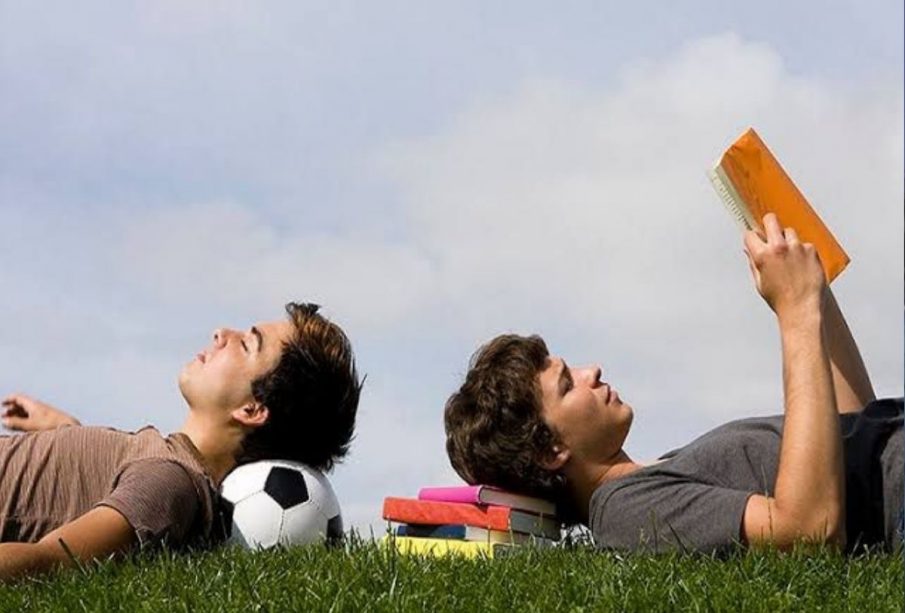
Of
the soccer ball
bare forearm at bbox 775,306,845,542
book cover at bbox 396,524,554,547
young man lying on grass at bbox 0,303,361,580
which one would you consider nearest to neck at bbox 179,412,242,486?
young man lying on grass at bbox 0,303,361,580

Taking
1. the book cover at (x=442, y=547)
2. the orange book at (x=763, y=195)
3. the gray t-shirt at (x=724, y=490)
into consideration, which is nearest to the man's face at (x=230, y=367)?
the book cover at (x=442, y=547)

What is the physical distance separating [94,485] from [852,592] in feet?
13.3

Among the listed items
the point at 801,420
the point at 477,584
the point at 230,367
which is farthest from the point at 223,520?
the point at 801,420

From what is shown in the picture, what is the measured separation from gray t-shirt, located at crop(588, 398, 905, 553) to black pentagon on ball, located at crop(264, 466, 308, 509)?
168 centimetres

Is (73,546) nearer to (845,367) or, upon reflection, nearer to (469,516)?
(469,516)

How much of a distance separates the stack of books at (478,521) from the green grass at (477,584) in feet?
1.80

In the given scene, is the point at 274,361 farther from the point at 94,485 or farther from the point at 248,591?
the point at 248,591

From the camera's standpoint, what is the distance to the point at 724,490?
685 centimetres

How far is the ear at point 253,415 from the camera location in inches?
330

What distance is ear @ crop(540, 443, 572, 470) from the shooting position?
7.54 meters

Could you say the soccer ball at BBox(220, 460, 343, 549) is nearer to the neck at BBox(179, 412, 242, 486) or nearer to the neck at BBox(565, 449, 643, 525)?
the neck at BBox(179, 412, 242, 486)

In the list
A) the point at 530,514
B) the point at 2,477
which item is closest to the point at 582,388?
the point at 530,514

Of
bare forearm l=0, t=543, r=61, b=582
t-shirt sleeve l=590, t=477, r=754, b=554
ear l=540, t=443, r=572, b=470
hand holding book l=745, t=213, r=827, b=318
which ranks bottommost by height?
bare forearm l=0, t=543, r=61, b=582

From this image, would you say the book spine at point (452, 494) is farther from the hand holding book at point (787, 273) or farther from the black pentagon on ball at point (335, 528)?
the hand holding book at point (787, 273)
